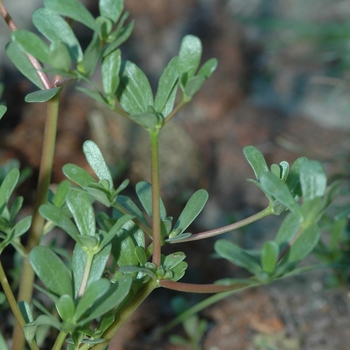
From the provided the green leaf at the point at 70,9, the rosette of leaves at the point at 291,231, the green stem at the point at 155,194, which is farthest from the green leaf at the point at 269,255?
the green leaf at the point at 70,9

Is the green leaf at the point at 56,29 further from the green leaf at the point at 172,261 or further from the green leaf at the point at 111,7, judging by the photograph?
the green leaf at the point at 172,261

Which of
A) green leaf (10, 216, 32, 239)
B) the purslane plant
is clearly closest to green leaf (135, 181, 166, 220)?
the purslane plant

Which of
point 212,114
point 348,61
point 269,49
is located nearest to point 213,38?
point 269,49

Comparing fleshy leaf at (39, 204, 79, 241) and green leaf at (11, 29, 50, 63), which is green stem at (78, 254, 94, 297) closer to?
fleshy leaf at (39, 204, 79, 241)

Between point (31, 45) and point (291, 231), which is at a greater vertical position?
point (31, 45)

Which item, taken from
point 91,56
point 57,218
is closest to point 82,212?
point 57,218

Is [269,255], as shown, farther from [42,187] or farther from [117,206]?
[42,187]
